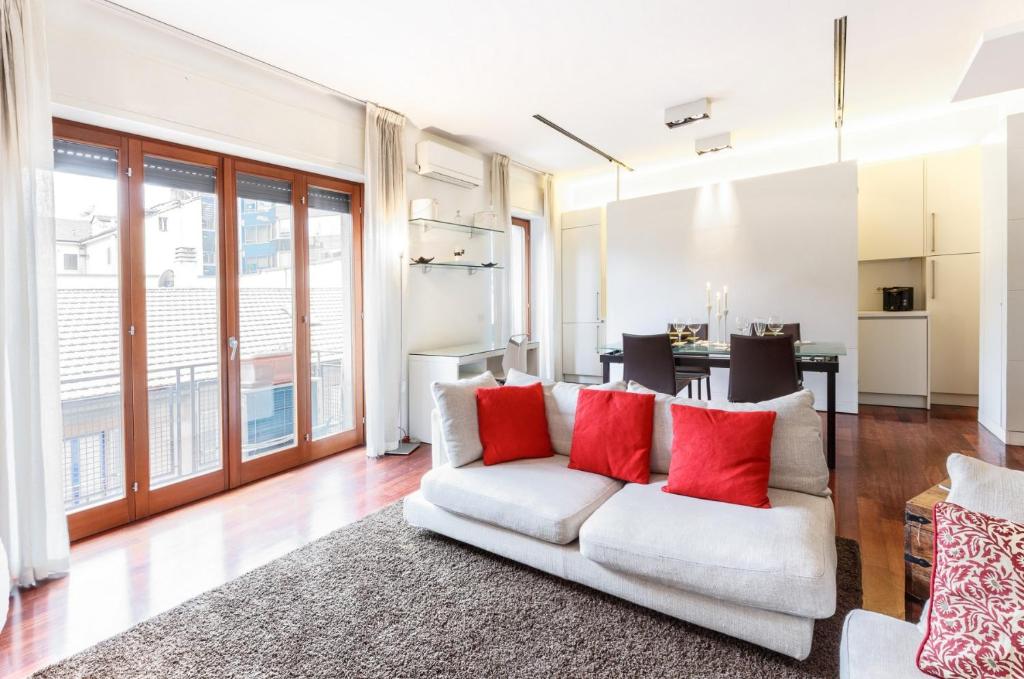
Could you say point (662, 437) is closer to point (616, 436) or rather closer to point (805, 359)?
point (616, 436)

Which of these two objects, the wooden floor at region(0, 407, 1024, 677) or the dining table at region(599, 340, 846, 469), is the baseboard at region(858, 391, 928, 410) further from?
the dining table at region(599, 340, 846, 469)

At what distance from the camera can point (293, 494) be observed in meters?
3.35

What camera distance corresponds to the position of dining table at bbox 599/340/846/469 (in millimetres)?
3580

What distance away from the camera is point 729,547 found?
5.60 feet

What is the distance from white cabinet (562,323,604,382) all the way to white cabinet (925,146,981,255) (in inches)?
144

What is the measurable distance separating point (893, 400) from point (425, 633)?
5656 millimetres

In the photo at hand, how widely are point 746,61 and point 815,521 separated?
3145 mm

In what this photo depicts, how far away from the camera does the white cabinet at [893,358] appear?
5211mm

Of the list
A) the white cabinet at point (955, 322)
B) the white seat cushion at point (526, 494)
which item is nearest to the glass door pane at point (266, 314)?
the white seat cushion at point (526, 494)

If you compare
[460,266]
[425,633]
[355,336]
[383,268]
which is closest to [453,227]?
[460,266]

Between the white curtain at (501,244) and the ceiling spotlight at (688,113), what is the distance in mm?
1908

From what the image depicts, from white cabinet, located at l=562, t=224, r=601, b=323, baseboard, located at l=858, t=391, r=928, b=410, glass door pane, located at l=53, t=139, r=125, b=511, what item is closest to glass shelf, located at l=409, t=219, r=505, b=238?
white cabinet, located at l=562, t=224, r=601, b=323

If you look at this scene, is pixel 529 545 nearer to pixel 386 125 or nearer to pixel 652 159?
pixel 386 125

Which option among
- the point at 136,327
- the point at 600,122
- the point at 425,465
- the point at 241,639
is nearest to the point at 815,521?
the point at 241,639
